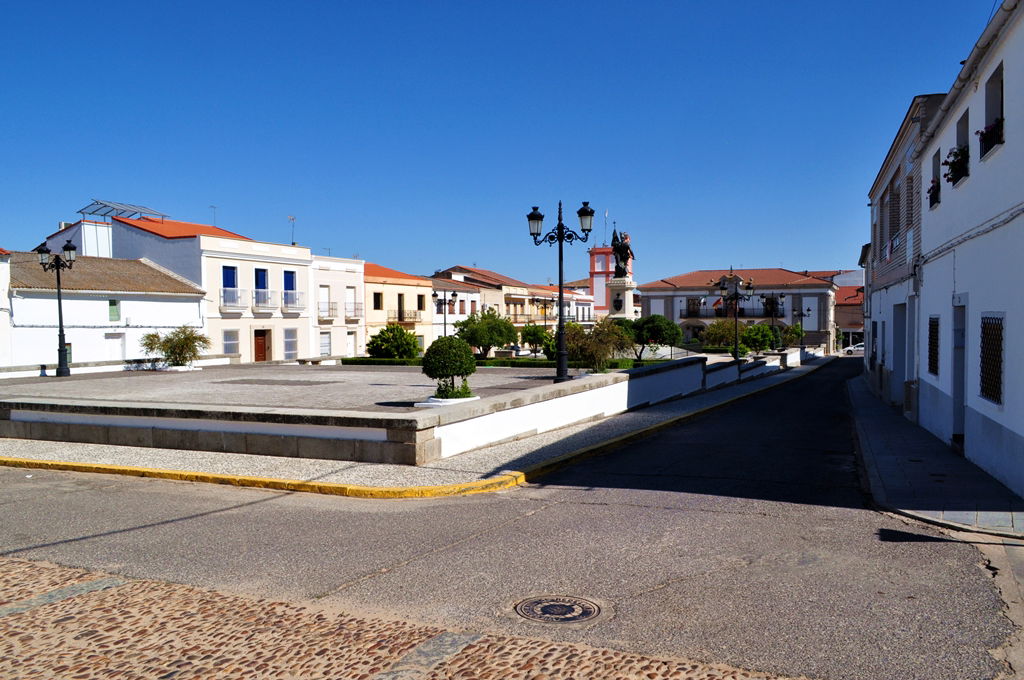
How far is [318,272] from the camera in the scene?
44.5 meters

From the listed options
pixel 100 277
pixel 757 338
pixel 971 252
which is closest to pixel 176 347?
pixel 100 277

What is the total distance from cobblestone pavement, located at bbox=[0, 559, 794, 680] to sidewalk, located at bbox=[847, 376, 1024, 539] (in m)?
4.62

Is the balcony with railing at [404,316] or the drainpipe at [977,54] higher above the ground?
the drainpipe at [977,54]

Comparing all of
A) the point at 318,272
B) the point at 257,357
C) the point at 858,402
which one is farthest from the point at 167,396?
the point at 318,272

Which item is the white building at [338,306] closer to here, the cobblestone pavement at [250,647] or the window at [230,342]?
the window at [230,342]

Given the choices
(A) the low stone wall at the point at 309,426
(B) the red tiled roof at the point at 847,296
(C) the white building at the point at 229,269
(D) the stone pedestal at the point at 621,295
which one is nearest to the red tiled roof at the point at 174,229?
(C) the white building at the point at 229,269

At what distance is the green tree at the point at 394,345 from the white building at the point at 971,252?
20.2 metres

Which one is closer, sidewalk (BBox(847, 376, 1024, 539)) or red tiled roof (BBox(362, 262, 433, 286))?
sidewalk (BBox(847, 376, 1024, 539))

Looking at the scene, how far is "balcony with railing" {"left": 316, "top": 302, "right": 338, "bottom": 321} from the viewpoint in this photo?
4416 cm

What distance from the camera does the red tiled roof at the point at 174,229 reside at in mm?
38219

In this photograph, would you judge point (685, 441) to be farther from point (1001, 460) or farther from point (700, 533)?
point (700, 533)

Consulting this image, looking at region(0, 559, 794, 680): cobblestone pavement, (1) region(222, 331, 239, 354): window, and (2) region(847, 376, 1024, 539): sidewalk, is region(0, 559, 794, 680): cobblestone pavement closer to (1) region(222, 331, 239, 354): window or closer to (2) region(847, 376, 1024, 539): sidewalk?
(2) region(847, 376, 1024, 539): sidewalk

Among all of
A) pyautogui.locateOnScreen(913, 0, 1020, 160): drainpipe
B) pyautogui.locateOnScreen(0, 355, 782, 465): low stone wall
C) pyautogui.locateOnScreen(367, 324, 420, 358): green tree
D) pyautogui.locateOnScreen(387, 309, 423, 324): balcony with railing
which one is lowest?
pyautogui.locateOnScreen(0, 355, 782, 465): low stone wall

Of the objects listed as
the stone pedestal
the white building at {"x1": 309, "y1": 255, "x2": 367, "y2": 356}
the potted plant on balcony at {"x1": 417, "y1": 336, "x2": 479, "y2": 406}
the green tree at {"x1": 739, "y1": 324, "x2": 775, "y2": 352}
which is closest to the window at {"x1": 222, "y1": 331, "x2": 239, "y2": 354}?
the white building at {"x1": 309, "y1": 255, "x2": 367, "y2": 356}
